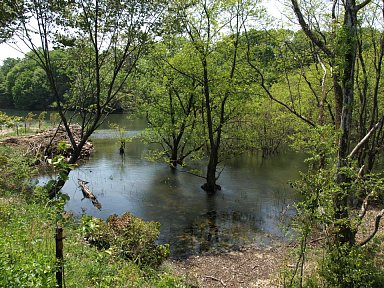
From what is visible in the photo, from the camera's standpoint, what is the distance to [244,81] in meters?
18.6

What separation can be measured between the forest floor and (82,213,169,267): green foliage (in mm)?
786

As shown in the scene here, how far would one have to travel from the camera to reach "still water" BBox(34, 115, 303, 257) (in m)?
13.5

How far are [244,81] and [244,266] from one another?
1058cm

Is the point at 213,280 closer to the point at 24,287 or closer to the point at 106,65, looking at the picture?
the point at 24,287

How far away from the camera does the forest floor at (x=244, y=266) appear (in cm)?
959

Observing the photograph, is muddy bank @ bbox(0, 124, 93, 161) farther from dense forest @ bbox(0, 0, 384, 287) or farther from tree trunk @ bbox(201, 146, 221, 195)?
tree trunk @ bbox(201, 146, 221, 195)

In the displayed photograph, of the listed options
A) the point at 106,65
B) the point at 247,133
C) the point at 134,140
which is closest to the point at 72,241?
the point at 106,65

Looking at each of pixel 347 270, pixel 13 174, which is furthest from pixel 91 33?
pixel 347 270

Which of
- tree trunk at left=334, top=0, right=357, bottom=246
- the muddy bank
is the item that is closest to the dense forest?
tree trunk at left=334, top=0, right=357, bottom=246

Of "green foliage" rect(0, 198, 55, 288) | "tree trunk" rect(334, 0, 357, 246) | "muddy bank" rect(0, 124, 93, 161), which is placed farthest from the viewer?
"muddy bank" rect(0, 124, 93, 161)

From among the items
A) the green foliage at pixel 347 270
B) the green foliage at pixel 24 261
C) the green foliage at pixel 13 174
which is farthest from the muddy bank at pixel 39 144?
the green foliage at pixel 347 270

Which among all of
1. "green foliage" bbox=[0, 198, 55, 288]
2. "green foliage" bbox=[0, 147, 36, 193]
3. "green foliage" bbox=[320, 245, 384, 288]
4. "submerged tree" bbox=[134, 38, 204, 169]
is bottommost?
"green foliage" bbox=[320, 245, 384, 288]

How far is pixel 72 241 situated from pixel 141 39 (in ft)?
31.9

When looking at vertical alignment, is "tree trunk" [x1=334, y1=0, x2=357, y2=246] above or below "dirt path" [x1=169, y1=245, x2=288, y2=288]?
above
